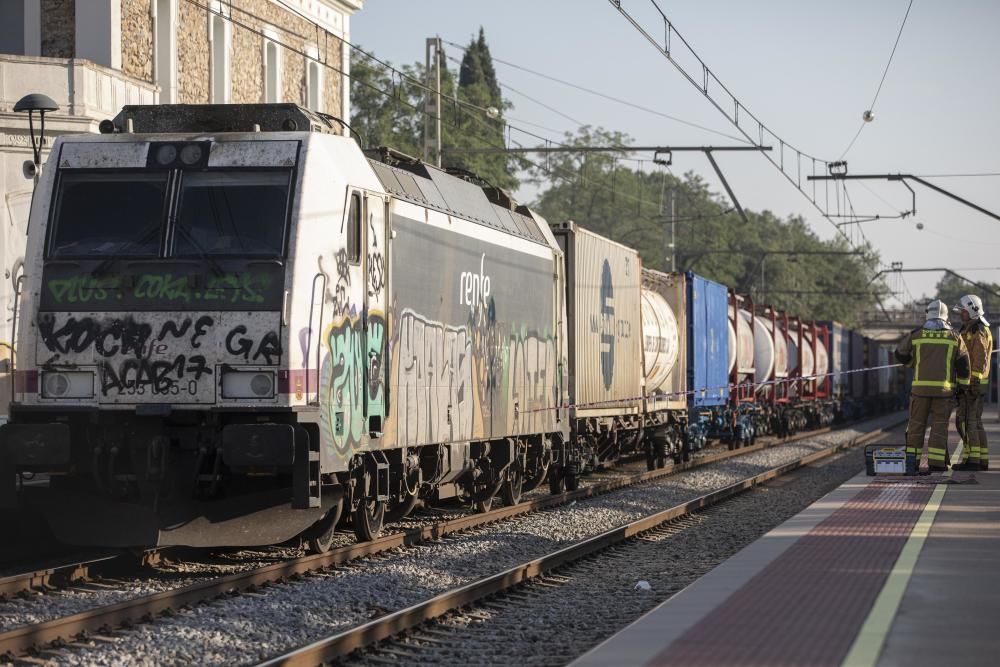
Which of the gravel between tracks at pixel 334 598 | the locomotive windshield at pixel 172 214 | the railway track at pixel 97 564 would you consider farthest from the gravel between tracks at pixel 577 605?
the locomotive windshield at pixel 172 214

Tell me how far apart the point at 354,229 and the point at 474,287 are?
140 inches

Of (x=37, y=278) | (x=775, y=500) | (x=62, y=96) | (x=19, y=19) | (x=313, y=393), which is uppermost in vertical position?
(x=19, y=19)

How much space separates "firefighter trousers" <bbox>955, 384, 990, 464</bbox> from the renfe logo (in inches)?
236

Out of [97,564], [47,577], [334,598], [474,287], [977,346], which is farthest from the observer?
[977,346]

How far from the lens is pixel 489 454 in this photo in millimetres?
17219

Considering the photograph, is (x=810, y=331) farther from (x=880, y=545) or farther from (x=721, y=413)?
(x=880, y=545)

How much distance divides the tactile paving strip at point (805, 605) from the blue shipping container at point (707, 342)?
50.7 ft

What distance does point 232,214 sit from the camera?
38.9ft

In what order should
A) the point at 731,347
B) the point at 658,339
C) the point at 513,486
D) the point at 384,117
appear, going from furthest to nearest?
the point at 384,117 → the point at 731,347 → the point at 658,339 → the point at 513,486

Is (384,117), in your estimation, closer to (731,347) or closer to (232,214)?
(731,347)

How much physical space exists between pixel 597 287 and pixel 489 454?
591 centimetres

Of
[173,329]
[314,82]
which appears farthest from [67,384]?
[314,82]

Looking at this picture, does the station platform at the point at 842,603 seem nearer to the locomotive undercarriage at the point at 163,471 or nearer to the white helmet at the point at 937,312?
the locomotive undercarriage at the point at 163,471

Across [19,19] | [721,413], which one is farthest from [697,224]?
[19,19]
